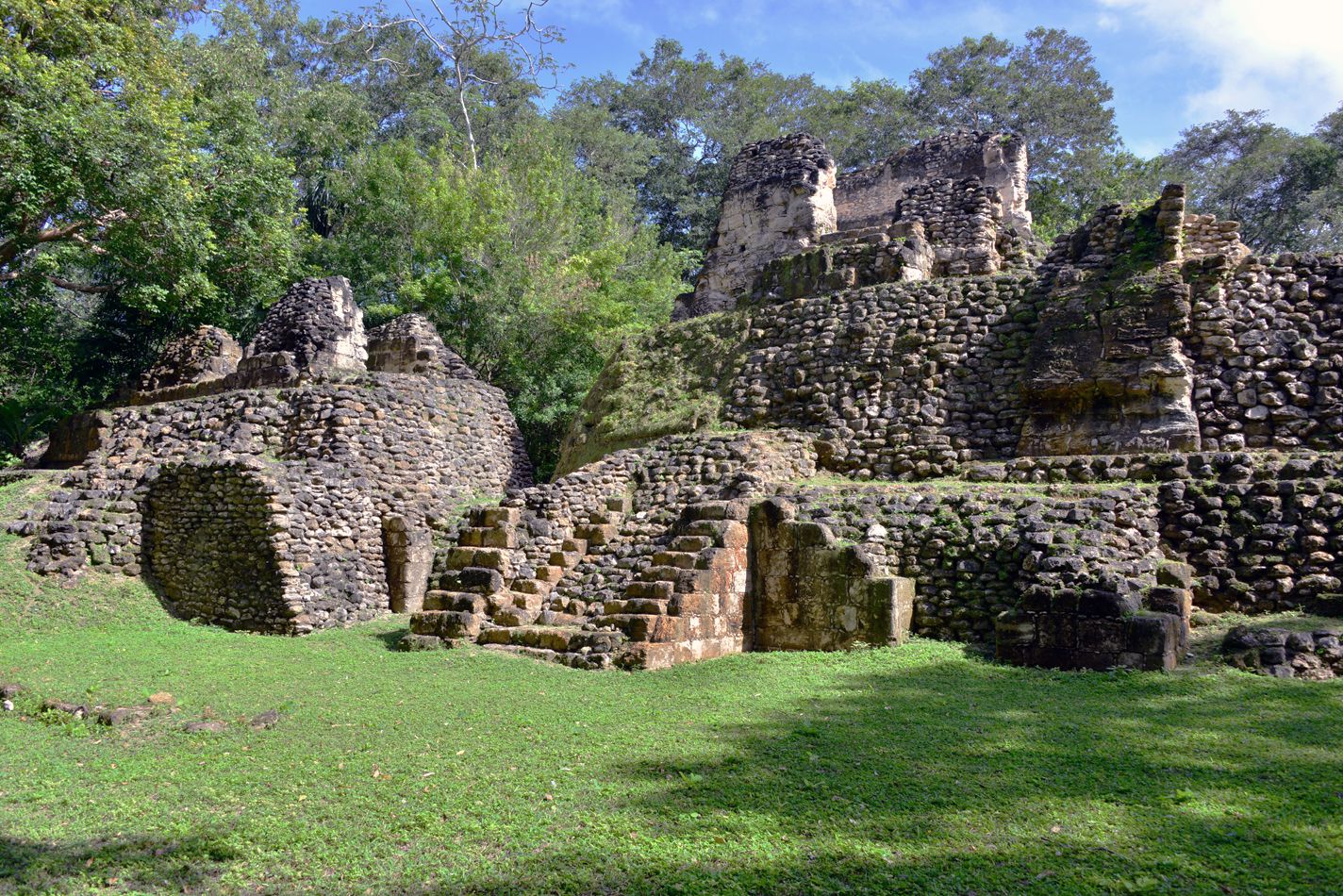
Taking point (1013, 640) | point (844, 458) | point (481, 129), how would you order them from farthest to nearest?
point (481, 129) → point (844, 458) → point (1013, 640)

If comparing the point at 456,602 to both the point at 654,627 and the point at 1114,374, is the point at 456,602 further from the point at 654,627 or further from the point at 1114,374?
the point at 1114,374

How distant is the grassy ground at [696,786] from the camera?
3.48 metres

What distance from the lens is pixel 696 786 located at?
4527 millimetres

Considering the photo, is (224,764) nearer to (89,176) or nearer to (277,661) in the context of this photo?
(277,661)

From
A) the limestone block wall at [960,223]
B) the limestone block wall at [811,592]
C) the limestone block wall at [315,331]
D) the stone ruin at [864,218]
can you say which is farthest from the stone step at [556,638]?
the limestone block wall at [960,223]

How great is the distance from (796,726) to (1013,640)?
104 inches

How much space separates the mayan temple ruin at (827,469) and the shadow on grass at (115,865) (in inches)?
175

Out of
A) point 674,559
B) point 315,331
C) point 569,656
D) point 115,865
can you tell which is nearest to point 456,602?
point 569,656

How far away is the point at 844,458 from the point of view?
37.3 feet

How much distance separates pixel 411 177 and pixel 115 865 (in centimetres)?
2137

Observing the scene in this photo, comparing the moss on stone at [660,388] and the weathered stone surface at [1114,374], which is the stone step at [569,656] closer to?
the moss on stone at [660,388]

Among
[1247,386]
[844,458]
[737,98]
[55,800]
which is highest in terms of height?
[737,98]

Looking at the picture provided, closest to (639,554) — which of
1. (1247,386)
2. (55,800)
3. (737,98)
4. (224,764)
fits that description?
(224,764)

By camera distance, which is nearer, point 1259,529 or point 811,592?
point 1259,529
